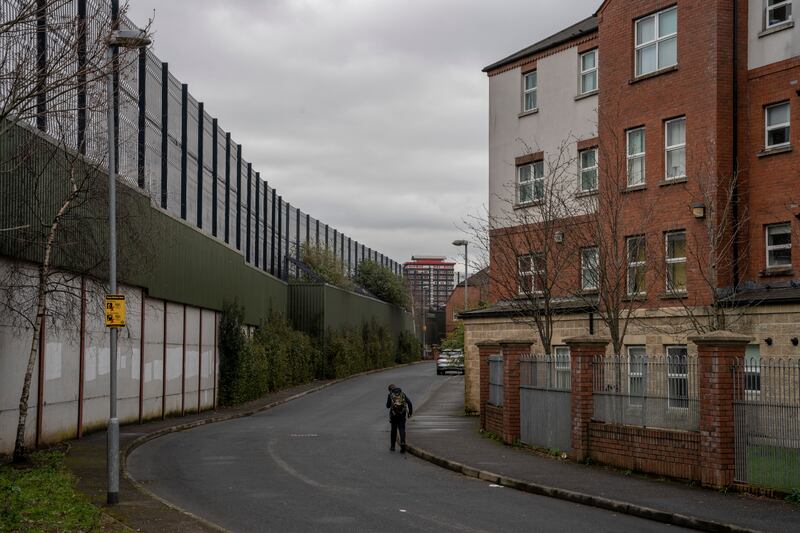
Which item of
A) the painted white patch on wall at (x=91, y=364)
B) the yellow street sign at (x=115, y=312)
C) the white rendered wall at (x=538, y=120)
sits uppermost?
the white rendered wall at (x=538, y=120)

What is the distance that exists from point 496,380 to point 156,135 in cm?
1613

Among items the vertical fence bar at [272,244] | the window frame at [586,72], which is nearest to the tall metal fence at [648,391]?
the window frame at [586,72]

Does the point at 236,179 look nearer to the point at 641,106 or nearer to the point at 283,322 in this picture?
the point at 283,322

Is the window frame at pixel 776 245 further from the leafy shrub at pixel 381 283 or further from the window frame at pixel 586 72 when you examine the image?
the leafy shrub at pixel 381 283

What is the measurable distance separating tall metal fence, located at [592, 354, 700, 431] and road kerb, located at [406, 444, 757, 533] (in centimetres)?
255

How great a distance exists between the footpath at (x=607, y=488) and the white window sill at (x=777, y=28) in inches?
490

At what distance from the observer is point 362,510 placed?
45.6 feet

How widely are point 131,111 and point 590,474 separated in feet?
65.4

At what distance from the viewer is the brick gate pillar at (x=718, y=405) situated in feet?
50.2

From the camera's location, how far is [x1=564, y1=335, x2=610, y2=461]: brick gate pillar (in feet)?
63.8

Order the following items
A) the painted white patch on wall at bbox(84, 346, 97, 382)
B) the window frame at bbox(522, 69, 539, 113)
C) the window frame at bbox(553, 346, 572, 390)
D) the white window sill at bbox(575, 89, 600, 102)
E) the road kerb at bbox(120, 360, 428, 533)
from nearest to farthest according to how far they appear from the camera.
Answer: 1. the road kerb at bbox(120, 360, 428, 533)
2. the window frame at bbox(553, 346, 572, 390)
3. the painted white patch on wall at bbox(84, 346, 97, 382)
4. the white window sill at bbox(575, 89, 600, 102)
5. the window frame at bbox(522, 69, 539, 113)

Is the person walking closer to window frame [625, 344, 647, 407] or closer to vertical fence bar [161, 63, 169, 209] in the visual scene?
window frame [625, 344, 647, 407]

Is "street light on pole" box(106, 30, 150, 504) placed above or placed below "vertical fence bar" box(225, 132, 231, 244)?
below

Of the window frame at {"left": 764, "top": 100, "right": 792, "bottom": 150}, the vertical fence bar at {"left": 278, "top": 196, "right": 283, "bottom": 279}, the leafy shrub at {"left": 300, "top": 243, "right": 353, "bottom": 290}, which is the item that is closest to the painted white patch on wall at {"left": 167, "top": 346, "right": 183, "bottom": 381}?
the window frame at {"left": 764, "top": 100, "right": 792, "bottom": 150}
